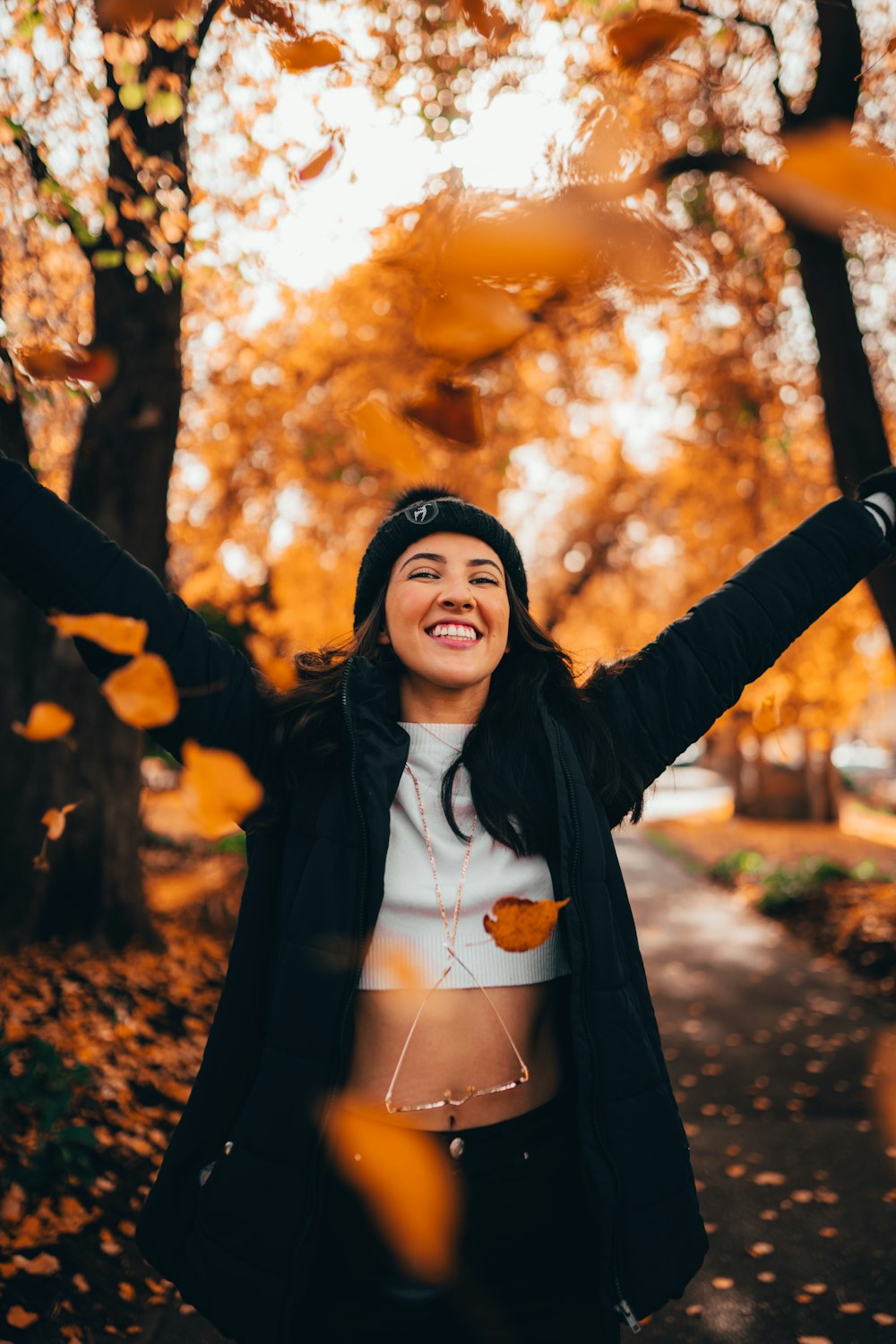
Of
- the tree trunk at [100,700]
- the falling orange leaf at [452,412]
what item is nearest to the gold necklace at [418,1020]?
the falling orange leaf at [452,412]

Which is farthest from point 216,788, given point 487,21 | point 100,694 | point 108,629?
point 100,694

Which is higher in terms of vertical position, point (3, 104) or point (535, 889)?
point (3, 104)

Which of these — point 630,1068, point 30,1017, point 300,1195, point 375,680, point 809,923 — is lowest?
point 809,923

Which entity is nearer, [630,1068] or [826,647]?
[630,1068]

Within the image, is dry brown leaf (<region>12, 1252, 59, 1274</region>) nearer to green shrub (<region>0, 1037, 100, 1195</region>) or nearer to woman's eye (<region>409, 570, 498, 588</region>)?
green shrub (<region>0, 1037, 100, 1195</region>)

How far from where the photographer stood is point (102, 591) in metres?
1.65

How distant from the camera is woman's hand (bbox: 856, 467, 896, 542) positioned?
2.15 metres

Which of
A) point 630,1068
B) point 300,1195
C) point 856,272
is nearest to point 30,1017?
point 300,1195

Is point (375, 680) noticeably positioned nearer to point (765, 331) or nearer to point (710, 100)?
point (710, 100)

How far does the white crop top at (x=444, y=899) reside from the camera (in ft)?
5.83

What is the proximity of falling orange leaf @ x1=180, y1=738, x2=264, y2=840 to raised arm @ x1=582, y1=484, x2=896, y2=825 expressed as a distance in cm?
80

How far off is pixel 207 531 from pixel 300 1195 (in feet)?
34.3

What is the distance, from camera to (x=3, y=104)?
3.77 meters

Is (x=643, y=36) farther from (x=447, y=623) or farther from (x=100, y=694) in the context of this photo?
(x=100, y=694)
